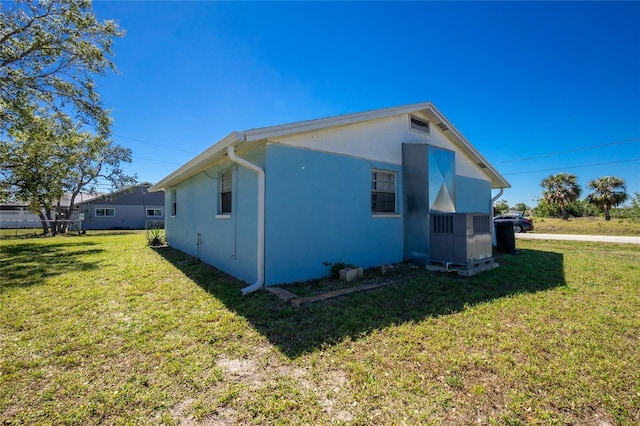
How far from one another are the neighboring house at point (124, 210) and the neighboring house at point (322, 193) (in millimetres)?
24502

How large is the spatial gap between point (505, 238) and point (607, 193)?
30964 mm

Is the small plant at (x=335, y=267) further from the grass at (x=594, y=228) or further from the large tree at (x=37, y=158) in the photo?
the grass at (x=594, y=228)

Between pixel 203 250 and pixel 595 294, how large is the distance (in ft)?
29.7

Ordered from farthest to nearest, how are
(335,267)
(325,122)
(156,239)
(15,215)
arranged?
(15,215) < (156,239) < (335,267) < (325,122)

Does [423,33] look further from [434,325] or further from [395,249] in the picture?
[434,325]

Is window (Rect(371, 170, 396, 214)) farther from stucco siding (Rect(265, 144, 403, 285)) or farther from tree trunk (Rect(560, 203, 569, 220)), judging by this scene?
tree trunk (Rect(560, 203, 569, 220))

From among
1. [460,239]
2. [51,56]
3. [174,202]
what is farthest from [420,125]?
[51,56]

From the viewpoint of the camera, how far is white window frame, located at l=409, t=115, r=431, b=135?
7.85 m

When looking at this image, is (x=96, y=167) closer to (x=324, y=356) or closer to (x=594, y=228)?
(x=324, y=356)

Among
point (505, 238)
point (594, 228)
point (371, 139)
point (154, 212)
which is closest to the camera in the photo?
point (371, 139)

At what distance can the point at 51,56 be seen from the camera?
9914 mm

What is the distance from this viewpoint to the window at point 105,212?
28.2 m

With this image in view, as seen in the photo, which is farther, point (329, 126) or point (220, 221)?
point (220, 221)

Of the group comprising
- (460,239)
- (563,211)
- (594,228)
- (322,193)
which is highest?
(563,211)
